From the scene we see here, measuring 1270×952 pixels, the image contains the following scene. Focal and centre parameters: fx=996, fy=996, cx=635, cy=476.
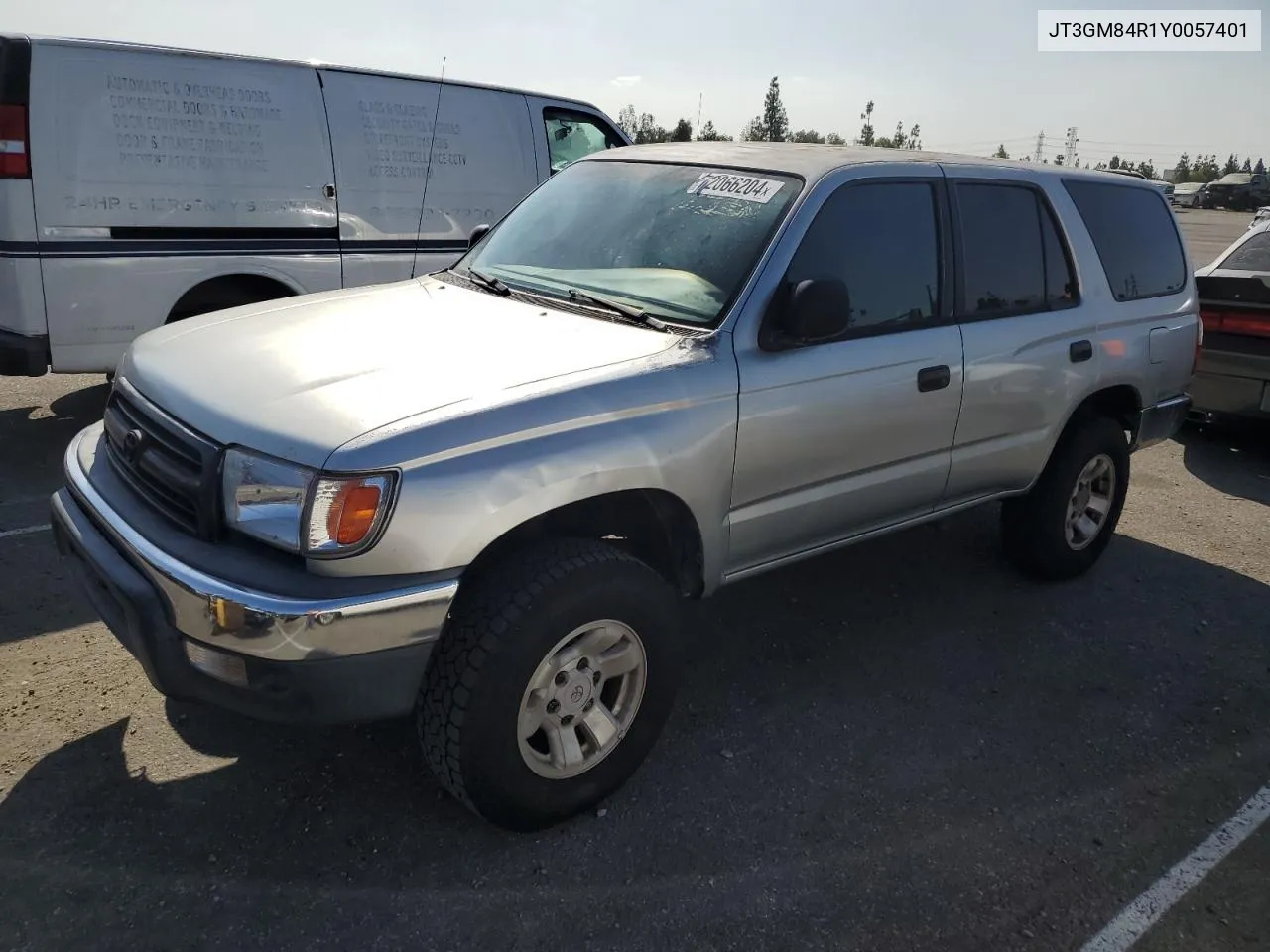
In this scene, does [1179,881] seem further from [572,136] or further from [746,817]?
[572,136]

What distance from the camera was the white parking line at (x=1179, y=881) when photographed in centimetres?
259

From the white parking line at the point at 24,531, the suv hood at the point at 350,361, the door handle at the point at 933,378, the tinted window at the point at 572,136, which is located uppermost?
the tinted window at the point at 572,136

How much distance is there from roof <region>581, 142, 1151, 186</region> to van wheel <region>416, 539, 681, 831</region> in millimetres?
1610

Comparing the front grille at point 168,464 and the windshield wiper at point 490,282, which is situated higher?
the windshield wiper at point 490,282

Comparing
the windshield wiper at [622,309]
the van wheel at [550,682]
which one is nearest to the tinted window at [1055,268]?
the windshield wiper at [622,309]

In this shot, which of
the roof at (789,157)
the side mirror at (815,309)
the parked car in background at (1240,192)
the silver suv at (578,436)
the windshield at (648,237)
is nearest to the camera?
the silver suv at (578,436)

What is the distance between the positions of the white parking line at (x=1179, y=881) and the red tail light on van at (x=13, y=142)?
5737 mm

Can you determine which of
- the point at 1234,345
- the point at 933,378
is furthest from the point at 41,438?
the point at 1234,345

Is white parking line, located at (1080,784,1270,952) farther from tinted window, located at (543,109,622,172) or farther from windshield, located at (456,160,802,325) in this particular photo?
tinted window, located at (543,109,622,172)

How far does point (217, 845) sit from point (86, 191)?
4063mm

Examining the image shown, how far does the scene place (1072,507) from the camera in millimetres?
4676

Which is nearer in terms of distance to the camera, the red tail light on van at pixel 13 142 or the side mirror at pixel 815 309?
the side mirror at pixel 815 309

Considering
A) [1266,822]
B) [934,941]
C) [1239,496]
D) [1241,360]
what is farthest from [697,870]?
[1241,360]

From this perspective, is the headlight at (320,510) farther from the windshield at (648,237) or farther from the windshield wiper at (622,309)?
the windshield at (648,237)
